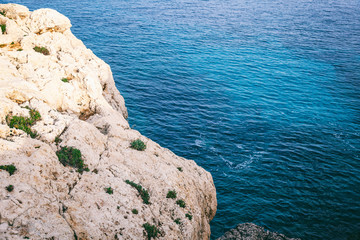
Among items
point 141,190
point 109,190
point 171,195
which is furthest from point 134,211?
point 171,195

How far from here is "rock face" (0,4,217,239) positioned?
12.9m

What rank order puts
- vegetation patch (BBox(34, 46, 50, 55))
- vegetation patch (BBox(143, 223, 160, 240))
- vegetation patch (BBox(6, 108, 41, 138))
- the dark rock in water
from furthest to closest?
vegetation patch (BBox(34, 46, 50, 55)), the dark rock in water, vegetation patch (BBox(6, 108, 41, 138)), vegetation patch (BBox(143, 223, 160, 240))

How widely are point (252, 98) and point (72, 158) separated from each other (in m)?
33.4

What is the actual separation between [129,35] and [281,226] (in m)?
54.1

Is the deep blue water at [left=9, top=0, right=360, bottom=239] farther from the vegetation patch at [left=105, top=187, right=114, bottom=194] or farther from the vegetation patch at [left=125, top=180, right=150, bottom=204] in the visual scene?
the vegetation patch at [left=105, top=187, right=114, bottom=194]

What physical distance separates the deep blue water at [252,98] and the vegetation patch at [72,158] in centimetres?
1211

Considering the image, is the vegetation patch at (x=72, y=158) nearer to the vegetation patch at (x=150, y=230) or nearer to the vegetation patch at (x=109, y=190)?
the vegetation patch at (x=109, y=190)

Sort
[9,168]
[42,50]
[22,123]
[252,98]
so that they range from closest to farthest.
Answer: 1. [9,168]
2. [22,123]
3. [42,50]
4. [252,98]

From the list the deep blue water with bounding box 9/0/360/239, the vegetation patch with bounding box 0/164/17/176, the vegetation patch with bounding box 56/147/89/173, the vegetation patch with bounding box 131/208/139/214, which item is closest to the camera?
the vegetation patch with bounding box 0/164/17/176

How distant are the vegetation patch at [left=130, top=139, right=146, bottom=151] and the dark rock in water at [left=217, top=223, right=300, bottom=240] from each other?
926 cm

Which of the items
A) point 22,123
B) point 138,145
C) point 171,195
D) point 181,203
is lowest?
point 181,203

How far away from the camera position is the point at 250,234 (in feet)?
71.6

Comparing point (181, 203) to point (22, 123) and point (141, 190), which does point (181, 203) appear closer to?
point (141, 190)

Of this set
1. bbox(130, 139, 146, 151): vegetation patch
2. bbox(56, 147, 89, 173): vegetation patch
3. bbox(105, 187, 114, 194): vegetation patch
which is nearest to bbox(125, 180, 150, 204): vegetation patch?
bbox(105, 187, 114, 194): vegetation patch
